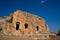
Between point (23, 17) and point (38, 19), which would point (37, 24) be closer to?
point (38, 19)

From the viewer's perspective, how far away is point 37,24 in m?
29.0

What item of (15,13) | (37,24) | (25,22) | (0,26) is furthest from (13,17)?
(37,24)

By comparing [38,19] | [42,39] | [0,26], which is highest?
[38,19]

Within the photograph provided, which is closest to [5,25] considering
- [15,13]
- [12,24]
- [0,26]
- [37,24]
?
[0,26]

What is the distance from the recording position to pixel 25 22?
26453 mm

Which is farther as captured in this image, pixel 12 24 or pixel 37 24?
pixel 37 24

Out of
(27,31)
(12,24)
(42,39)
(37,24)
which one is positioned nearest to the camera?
(42,39)

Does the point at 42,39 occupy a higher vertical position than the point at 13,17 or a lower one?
lower

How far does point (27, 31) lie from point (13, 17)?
4.13 m

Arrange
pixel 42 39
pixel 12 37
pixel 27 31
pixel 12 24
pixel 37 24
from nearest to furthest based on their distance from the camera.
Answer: pixel 12 37 → pixel 42 39 → pixel 12 24 → pixel 27 31 → pixel 37 24

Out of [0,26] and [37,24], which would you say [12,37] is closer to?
[0,26]

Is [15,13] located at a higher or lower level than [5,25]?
higher

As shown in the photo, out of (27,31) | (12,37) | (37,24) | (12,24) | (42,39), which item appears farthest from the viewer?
(37,24)

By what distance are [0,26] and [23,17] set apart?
669 cm
